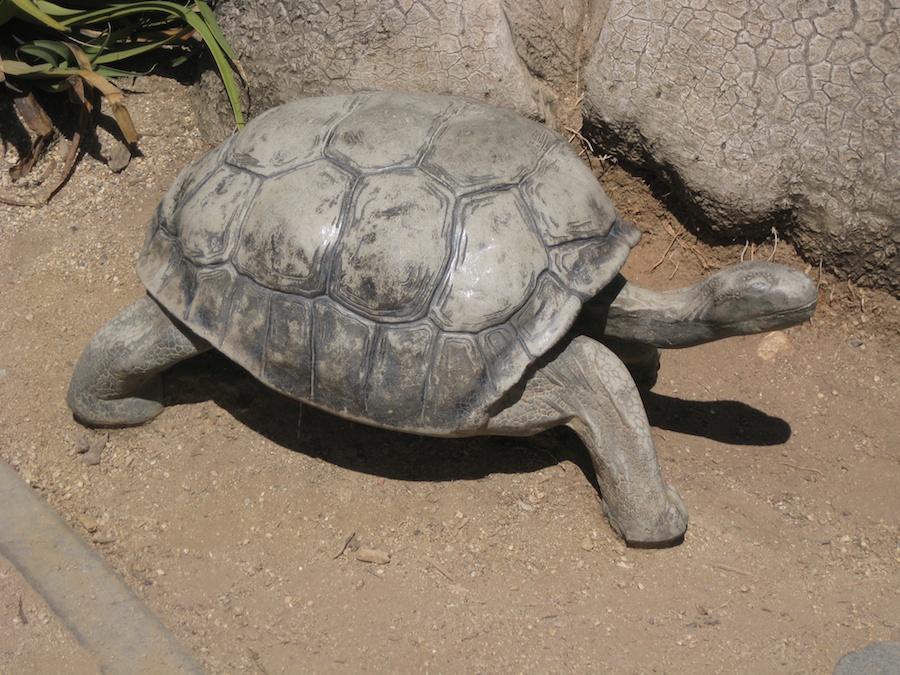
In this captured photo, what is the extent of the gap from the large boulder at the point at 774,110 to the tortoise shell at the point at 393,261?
41.5 inches

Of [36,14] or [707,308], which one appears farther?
[36,14]

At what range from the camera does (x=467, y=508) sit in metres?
3.92

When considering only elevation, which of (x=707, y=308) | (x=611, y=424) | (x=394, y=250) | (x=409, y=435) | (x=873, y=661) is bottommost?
(x=873, y=661)

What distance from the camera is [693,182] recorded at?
4551 mm

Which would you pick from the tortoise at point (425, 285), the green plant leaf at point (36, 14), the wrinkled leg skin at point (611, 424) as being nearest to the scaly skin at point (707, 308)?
the tortoise at point (425, 285)

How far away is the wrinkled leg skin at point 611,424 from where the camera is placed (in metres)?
3.68

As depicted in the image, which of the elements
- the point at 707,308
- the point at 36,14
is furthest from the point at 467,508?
the point at 36,14

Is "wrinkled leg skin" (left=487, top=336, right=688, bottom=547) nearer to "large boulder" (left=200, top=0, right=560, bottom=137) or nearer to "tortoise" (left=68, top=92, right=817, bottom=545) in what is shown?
"tortoise" (left=68, top=92, right=817, bottom=545)

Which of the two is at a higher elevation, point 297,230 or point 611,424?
point 297,230

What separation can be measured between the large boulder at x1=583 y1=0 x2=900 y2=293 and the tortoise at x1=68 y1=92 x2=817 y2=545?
3.00 feet

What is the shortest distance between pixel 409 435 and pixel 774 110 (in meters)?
2.66

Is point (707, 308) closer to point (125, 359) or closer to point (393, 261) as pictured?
point (393, 261)

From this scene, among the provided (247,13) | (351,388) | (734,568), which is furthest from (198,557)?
(247,13)

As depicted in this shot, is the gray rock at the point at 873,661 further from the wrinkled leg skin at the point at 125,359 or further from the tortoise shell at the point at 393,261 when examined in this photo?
the wrinkled leg skin at the point at 125,359
